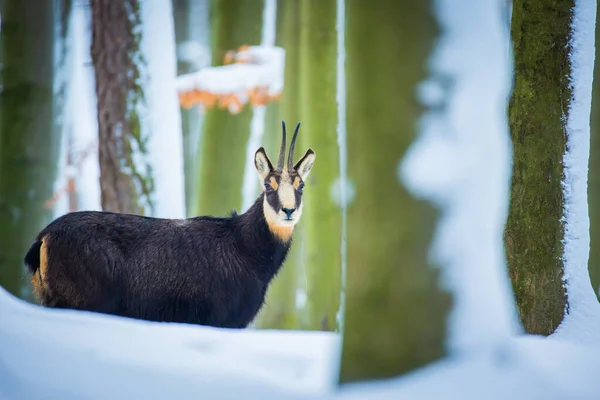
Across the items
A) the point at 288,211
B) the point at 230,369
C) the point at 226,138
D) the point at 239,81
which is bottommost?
the point at 230,369

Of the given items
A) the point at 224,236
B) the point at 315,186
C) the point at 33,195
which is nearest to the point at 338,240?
the point at 315,186

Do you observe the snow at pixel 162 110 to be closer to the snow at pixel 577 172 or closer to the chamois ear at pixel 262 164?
the chamois ear at pixel 262 164

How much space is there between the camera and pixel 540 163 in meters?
3.36

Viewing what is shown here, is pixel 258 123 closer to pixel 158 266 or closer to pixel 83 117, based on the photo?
pixel 83 117

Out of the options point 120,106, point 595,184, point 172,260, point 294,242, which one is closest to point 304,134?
point 294,242

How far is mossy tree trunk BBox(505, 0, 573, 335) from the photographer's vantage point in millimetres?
3334

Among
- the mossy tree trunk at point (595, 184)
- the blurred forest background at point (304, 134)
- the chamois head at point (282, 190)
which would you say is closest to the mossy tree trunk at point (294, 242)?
the blurred forest background at point (304, 134)

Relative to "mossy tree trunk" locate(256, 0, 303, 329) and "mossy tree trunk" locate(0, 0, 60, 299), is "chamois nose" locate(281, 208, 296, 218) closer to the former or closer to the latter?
"mossy tree trunk" locate(256, 0, 303, 329)

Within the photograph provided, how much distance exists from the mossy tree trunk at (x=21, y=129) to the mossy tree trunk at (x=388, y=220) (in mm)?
4611

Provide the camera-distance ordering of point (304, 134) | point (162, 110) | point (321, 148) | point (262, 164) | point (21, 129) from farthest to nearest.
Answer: point (304, 134) < point (321, 148) < point (21, 129) < point (162, 110) < point (262, 164)

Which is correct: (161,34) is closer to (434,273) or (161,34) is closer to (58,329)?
(58,329)

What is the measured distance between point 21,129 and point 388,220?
492 centimetres

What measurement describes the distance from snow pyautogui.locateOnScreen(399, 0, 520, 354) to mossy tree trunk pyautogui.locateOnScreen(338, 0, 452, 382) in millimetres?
51

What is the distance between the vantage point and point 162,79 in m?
5.43
